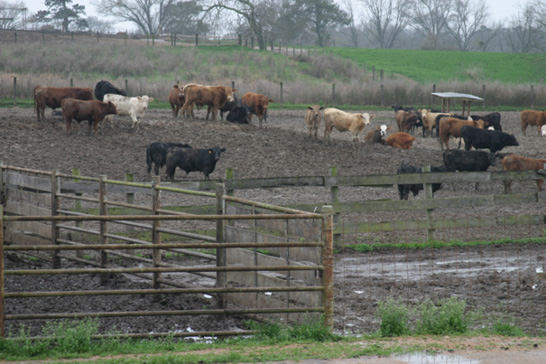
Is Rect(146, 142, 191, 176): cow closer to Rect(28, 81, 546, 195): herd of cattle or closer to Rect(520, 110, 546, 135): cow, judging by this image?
Rect(28, 81, 546, 195): herd of cattle

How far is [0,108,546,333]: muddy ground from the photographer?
26.1 feet

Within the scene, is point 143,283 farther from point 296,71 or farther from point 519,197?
point 296,71

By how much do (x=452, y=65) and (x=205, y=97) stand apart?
49911mm

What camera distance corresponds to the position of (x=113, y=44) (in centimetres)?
5856

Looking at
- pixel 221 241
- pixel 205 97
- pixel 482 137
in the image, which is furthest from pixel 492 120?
pixel 221 241

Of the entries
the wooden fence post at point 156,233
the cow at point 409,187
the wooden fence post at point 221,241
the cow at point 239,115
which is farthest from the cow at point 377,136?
the wooden fence post at point 221,241

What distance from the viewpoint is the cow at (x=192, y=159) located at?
18.0 metres

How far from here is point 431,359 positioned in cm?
566

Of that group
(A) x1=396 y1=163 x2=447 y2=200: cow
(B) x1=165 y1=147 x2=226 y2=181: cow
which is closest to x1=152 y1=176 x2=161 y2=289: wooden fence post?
(A) x1=396 y1=163 x2=447 y2=200: cow

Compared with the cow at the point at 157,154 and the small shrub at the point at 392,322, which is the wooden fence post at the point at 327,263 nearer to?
the small shrub at the point at 392,322

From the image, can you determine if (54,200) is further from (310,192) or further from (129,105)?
(129,105)

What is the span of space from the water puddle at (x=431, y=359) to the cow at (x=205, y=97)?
881 inches

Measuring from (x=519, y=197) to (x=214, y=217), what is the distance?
26.2ft

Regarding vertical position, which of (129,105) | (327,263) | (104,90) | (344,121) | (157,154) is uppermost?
(104,90)
